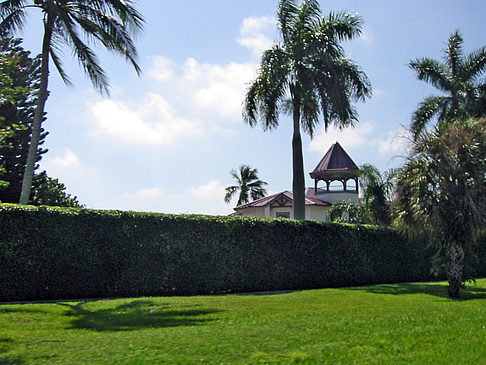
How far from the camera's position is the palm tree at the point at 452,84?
28734mm

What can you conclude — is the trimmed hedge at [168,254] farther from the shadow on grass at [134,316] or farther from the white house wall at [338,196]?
the white house wall at [338,196]

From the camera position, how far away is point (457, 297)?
15742mm

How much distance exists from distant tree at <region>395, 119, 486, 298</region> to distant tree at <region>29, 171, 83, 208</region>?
Answer: 28011mm

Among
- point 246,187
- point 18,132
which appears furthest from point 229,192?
point 18,132

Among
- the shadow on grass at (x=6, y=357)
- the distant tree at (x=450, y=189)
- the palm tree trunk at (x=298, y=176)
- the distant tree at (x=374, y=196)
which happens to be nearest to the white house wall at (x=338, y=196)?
the distant tree at (x=374, y=196)

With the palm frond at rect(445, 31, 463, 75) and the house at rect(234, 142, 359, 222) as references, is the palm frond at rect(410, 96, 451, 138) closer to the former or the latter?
the palm frond at rect(445, 31, 463, 75)

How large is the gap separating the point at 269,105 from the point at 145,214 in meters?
9.62

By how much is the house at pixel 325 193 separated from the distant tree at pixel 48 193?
17985 mm

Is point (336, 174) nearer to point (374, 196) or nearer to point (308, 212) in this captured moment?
point (308, 212)

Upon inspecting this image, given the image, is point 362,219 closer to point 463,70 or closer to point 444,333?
point 463,70

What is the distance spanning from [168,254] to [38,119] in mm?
7068

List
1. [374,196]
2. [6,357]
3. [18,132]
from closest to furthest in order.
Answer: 1. [6,357]
2. [374,196]
3. [18,132]

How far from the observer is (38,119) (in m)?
16.5

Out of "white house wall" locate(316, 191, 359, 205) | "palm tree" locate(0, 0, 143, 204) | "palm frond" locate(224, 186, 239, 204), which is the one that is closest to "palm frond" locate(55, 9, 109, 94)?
"palm tree" locate(0, 0, 143, 204)
